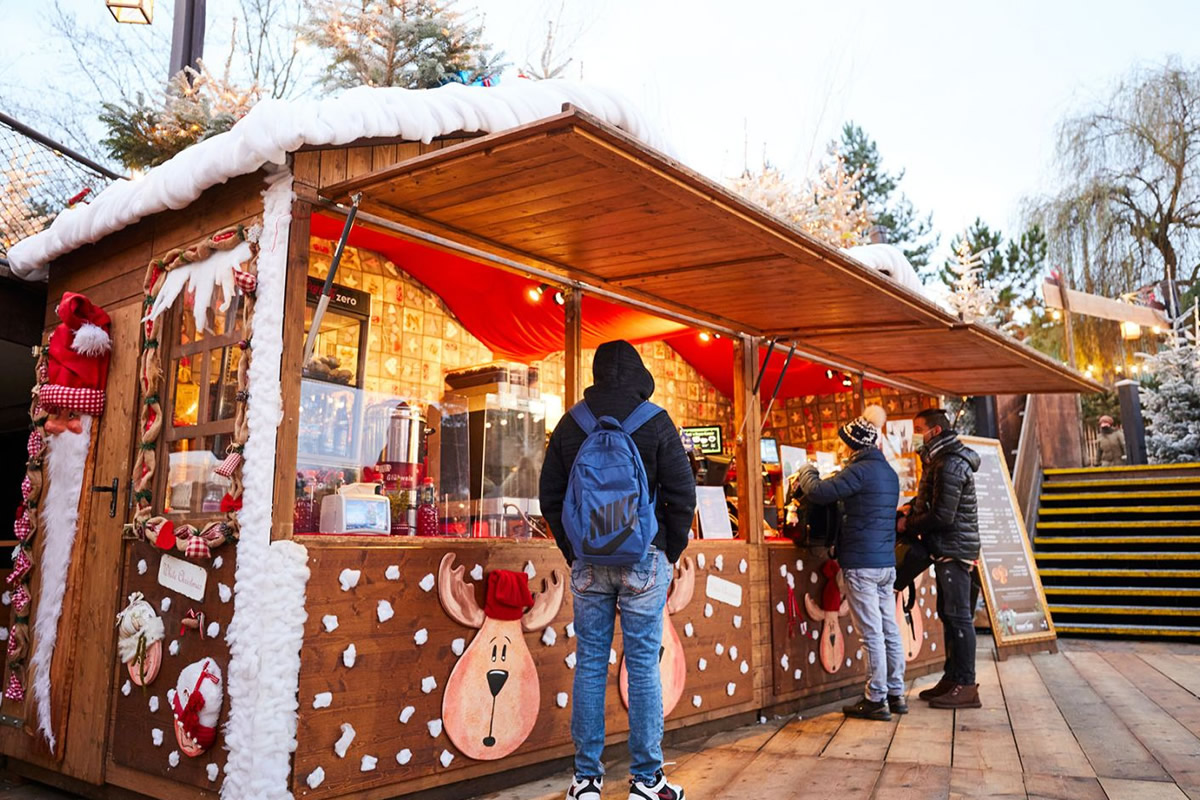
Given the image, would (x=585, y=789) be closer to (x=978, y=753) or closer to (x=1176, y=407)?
(x=978, y=753)

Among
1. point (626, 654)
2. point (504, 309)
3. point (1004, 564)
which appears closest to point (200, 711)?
point (626, 654)

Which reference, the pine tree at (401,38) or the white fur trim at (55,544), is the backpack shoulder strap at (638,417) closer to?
the white fur trim at (55,544)

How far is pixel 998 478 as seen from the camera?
28.5 feet

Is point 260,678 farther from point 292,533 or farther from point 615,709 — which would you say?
point 615,709

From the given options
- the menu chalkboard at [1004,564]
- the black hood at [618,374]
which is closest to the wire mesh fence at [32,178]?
the black hood at [618,374]

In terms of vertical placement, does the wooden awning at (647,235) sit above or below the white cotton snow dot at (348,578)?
above

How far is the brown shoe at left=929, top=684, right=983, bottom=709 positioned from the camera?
5.64 meters

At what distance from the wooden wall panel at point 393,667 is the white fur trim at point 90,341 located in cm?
179

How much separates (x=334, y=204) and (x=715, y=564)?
9.61 feet

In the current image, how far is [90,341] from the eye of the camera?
164 inches

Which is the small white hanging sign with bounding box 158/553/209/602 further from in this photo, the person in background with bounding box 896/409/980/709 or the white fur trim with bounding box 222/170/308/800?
the person in background with bounding box 896/409/980/709

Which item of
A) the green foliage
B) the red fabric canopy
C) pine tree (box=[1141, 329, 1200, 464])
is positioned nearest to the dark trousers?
the red fabric canopy

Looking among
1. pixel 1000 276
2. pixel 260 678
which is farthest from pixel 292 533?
pixel 1000 276

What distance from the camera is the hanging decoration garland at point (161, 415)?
11.0 feet
